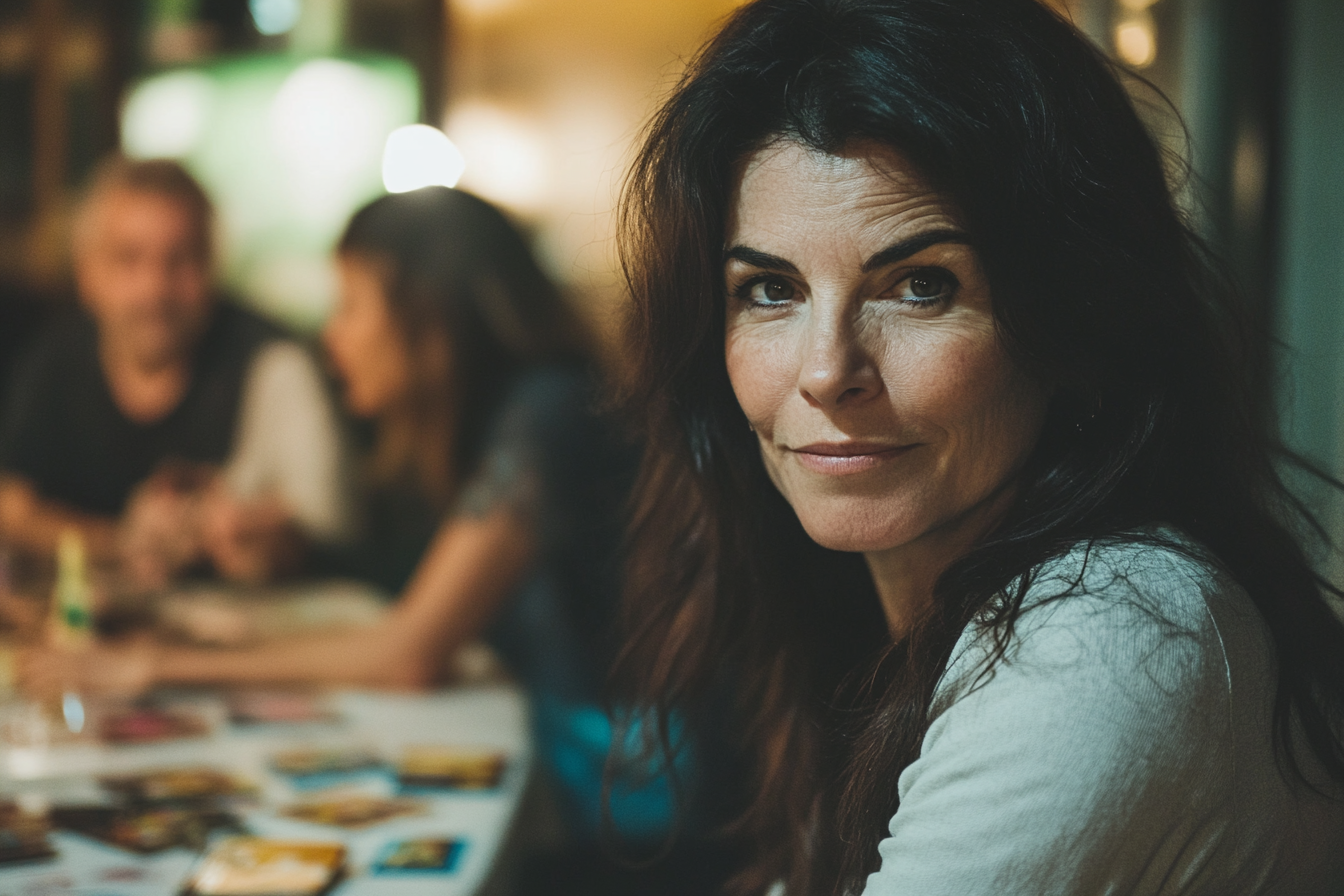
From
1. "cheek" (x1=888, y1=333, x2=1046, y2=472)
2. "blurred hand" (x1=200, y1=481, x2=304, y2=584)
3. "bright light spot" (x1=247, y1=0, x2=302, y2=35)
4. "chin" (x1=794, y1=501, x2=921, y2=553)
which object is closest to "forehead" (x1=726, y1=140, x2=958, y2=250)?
"cheek" (x1=888, y1=333, x2=1046, y2=472)

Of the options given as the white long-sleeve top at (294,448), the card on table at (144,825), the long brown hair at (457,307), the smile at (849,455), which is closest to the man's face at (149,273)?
the white long-sleeve top at (294,448)

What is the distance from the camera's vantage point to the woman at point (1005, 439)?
714mm

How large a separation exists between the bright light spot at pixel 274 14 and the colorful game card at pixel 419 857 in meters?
3.68

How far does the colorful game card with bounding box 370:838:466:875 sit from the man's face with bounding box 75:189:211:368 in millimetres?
2085

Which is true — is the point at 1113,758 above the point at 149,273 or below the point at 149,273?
below

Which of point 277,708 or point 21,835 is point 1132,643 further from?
point 277,708

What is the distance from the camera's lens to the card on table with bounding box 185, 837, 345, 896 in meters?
1.13

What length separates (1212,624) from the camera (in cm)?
76

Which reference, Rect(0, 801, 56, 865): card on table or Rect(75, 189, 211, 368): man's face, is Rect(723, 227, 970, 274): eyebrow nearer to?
Rect(0, 801, 56, 865): card on table

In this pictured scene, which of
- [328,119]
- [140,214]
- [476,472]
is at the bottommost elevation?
[476,472]

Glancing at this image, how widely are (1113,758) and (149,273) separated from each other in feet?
9.19

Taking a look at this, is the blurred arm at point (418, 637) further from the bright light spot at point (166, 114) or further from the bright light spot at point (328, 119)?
the bright light spot at point (166, 114)

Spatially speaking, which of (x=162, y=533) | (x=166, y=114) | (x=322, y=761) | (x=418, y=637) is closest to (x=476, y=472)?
(x=418, y=637)

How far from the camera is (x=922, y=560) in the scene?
1015 millimetres
